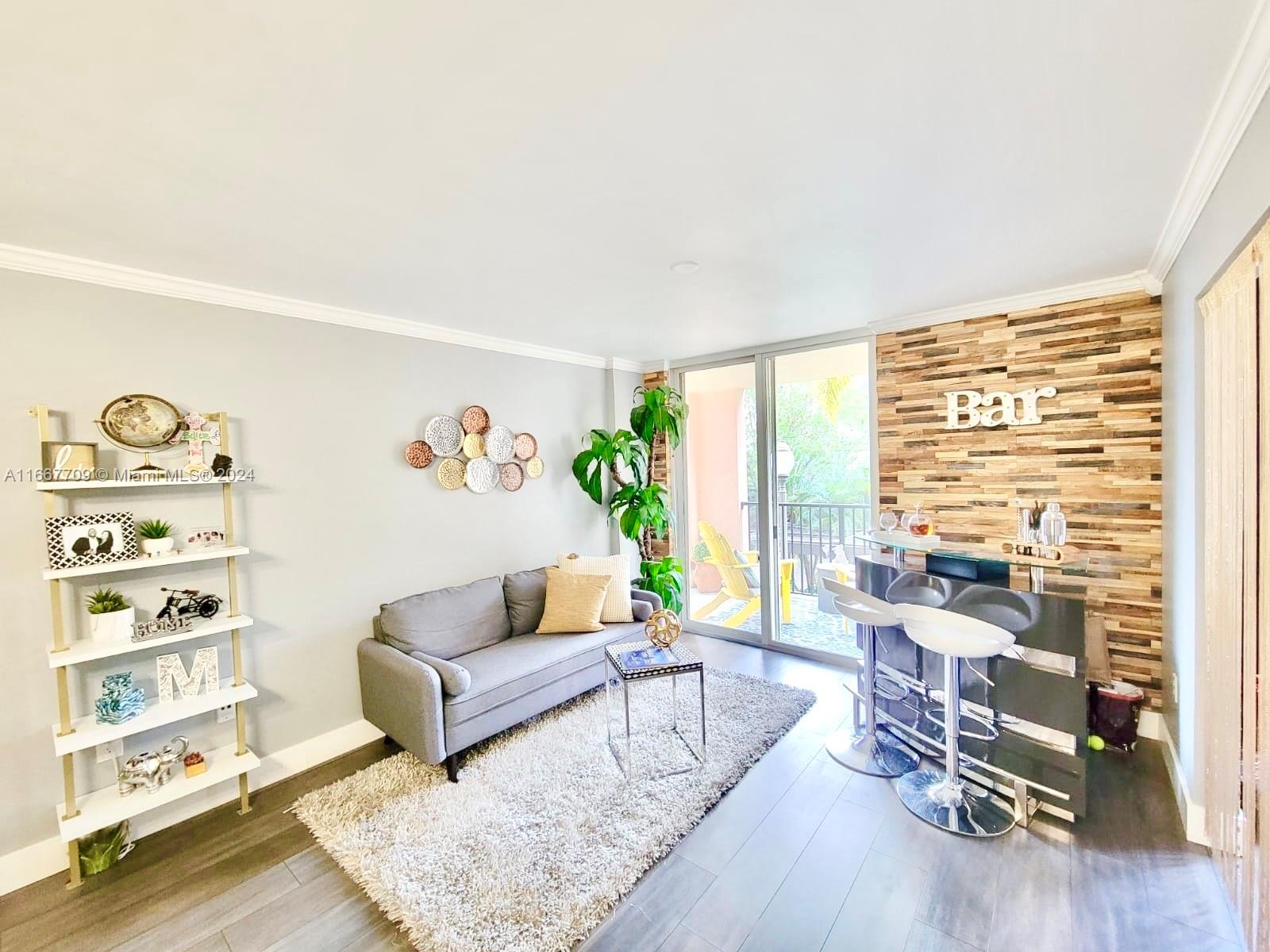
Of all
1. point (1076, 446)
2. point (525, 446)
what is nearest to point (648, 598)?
point (525, 446)

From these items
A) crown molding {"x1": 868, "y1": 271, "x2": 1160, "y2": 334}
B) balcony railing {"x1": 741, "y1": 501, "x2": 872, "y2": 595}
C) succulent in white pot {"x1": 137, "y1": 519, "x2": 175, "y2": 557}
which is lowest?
balcony railing {"x1": 741, "y1": 501, "x2": 872, "y2": 595}

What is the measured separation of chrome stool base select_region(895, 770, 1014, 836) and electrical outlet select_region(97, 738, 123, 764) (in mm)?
3522

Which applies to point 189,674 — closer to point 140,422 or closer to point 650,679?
point 140,422

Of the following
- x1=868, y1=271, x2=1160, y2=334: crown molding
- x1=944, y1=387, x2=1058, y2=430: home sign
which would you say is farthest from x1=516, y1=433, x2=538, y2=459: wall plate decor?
x1=944, y1=387, x2=1058, y2=430: home sign

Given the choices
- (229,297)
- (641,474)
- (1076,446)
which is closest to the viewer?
(229,297)

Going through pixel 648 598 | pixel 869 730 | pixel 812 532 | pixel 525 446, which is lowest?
pixel 869 730

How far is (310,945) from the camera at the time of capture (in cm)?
176

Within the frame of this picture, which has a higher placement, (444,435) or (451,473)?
(444,435)

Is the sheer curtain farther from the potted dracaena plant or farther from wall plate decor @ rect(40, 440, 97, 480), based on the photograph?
wall plate decor @ rect(40, 440, 97, 480)

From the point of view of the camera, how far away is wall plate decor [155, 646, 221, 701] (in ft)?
7.67

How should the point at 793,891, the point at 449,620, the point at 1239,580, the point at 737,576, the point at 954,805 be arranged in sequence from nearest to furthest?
the point at 1239,580 < the point at 793,891 < the point at 954,805 < the point at 449,620 < the point at 737,576

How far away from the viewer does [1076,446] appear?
9.73 ft

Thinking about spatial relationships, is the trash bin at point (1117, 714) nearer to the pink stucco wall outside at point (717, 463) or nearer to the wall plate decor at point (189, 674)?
the pink stucco wall outside at point (717, 463)

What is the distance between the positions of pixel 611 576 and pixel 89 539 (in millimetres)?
2698
